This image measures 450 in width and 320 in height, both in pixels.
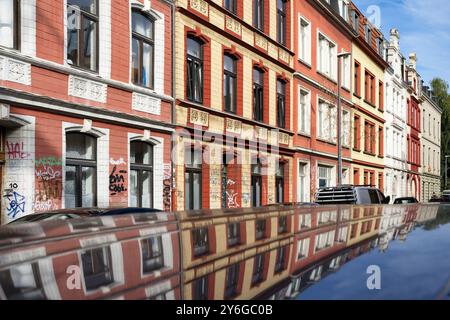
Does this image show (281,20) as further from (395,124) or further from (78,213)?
(395,124)

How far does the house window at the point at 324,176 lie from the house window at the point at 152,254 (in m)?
28.3

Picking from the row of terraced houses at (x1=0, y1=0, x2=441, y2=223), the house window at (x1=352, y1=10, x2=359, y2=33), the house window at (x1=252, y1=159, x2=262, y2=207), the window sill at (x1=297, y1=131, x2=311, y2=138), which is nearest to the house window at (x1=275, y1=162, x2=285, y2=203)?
the row of terraced houses at (x1=0, y1=0, x2=441, y2=223)

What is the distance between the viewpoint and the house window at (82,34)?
543 inches

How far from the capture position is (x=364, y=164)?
38.4m

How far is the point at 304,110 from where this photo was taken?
93.8 ft

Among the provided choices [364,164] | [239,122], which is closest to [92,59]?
[239,122]

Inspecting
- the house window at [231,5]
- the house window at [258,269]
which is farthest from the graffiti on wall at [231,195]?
the house window at [258,269]

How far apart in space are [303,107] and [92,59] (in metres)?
15.7

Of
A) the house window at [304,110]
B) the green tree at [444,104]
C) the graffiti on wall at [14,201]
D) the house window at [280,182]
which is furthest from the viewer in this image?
the green tree at [444,104]

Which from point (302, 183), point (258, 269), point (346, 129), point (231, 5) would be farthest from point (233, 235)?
point (346, 129)

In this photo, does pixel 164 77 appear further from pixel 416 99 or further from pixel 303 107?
pixel 416 99

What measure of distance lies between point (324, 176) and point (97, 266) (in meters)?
29.9

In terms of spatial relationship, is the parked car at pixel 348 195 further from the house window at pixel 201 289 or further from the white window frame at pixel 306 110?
the house window at pixel 201 289

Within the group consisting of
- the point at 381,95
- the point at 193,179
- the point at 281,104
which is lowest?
the point at 193,179
